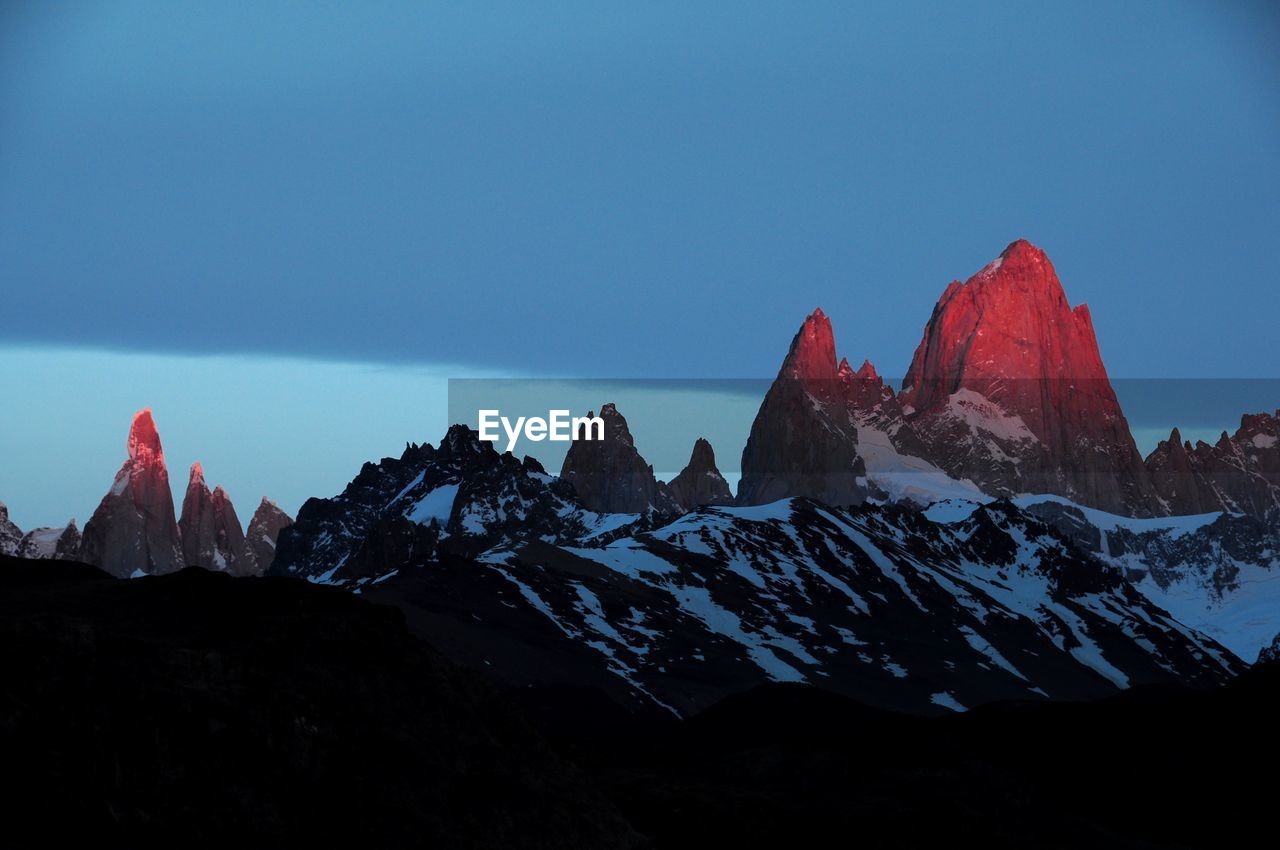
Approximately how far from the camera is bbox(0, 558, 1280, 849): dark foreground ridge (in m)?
54.2

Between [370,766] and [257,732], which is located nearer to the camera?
[257,732]

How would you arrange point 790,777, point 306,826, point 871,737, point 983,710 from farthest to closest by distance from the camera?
point 983,710, point 871,737, point 790,777, point 306,826

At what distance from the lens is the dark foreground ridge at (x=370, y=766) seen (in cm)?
5419

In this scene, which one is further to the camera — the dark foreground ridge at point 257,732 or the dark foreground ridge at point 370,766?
the dark foreground ridge at point 370,766

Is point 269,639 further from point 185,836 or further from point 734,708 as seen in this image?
point 734,708

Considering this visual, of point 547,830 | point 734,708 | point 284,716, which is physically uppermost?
point 284,716

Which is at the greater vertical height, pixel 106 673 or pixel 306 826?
pixel 106 673

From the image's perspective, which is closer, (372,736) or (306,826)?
(306,826)

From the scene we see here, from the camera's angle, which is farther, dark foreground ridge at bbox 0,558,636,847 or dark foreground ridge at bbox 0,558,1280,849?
dark foreground ridge at bbox 0,558,1280,849

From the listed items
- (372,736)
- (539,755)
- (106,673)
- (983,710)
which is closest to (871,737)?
(983,710)

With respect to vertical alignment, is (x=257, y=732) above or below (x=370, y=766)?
above

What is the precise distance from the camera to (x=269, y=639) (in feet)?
211

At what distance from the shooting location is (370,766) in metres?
60.9

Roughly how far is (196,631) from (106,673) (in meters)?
12.3
